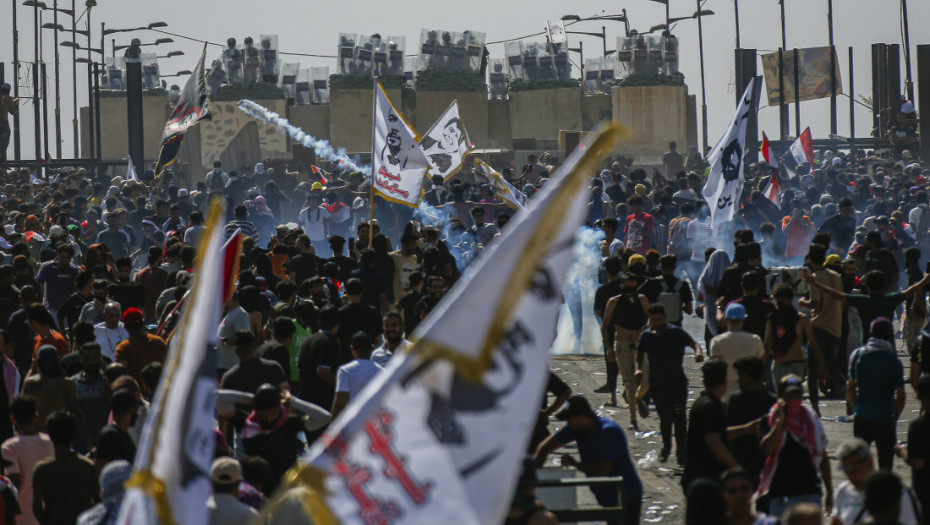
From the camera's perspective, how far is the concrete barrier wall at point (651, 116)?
5409 cm

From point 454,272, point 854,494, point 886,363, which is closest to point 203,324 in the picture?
point 854,494

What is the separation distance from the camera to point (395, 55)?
174 feet

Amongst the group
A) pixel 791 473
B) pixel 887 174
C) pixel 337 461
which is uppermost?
pixel 887 174

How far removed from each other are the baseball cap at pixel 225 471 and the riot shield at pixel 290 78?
52.1 meters

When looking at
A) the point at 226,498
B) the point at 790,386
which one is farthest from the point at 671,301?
the point at 226,498

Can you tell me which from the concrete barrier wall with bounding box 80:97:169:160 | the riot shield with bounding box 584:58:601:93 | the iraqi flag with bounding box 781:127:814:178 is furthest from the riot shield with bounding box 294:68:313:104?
the iraqi flag with bounding box 781:127:814:178

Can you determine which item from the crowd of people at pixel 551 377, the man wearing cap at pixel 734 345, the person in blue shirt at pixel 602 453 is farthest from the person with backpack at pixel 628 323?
the person in blue shirt at pixel 602 453

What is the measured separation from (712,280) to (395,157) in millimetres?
4317

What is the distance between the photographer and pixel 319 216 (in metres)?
21.4

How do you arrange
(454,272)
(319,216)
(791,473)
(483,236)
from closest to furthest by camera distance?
(791,473) < (454,272) < (483,236) < (319,216)

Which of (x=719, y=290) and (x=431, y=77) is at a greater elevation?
(x=431, y=77)

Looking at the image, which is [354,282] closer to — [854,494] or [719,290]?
[719,290]

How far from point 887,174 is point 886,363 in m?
22.3

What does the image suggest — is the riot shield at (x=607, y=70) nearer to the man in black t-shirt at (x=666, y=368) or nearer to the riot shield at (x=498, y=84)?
the riot shield at (x=498, y=84)
